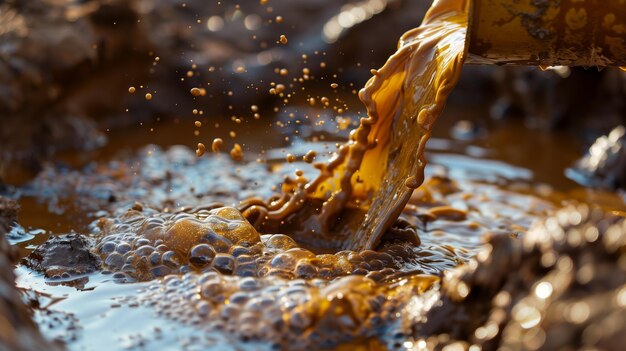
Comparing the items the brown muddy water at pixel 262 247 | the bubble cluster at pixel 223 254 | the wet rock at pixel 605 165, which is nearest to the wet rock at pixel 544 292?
the brown muddy water at pixel 262 247

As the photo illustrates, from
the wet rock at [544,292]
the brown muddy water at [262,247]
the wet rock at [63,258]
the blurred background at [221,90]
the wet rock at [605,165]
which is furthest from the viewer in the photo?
the blurred background at [221,90]

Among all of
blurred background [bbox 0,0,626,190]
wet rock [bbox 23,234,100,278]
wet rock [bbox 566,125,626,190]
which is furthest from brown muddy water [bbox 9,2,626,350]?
blurred background [bbox 0,0,626,190]

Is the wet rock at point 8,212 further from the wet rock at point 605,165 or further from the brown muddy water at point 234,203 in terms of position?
the wet rock at point 605,165

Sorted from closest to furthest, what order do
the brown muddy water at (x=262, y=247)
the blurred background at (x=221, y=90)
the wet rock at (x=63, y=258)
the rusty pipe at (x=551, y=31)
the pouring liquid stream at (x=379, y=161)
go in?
the brown muddy water at (x=262, y=247) → the rusty pipe at (x=551, y=31) → the wet rock at (x=63, y=258) → the pouring liquid stream at (x=379, y=161) → the blurred background at (x=221, y=90)

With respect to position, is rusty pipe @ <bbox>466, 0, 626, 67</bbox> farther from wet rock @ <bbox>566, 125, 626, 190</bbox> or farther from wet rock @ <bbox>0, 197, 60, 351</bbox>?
wet rock @ <bbox>566, 125, 626, 190</bbox>

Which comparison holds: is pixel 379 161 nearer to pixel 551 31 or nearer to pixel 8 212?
pixel 551 31

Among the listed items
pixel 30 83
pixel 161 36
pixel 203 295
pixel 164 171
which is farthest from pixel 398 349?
pixel 161 36
